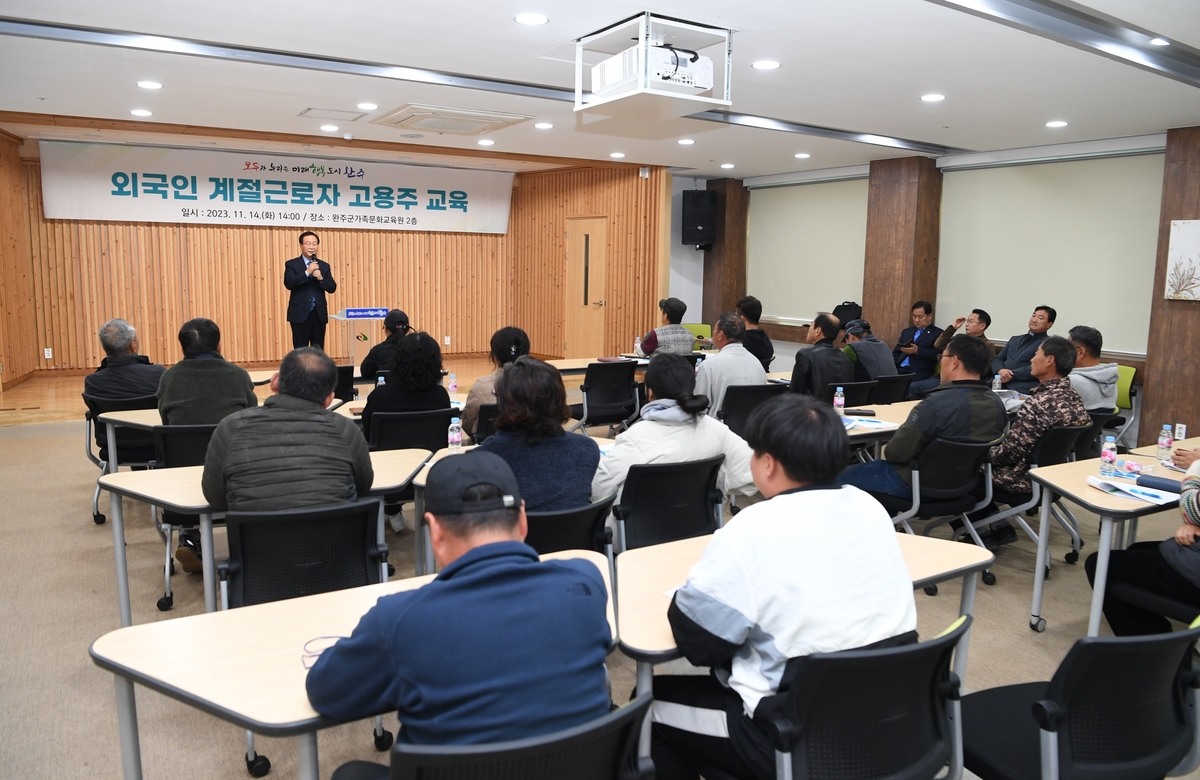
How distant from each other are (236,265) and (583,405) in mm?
→ 7254

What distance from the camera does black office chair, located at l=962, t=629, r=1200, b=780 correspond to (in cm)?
182

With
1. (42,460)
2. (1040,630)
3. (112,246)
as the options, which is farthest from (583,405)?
(112,246)

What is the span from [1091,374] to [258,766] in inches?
215

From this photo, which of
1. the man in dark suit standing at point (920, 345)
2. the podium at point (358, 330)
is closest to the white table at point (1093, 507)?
the man in dark suit standing at point (920, 345)

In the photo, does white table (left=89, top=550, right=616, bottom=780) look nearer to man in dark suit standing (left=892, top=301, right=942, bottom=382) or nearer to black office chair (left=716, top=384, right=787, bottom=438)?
black office chair (left=716, top=384, right=787, bottom=438)

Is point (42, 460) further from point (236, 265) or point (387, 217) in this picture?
point (387, 217)

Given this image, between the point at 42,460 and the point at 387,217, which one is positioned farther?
the point at 387,217

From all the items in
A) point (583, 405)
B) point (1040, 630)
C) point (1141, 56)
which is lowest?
point (1040, 630)

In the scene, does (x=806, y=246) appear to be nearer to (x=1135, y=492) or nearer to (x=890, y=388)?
(x=890, y=388)

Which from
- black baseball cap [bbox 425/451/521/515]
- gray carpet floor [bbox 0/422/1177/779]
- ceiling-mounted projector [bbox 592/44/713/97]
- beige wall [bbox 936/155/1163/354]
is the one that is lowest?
gray carpet floor [bbox 0/422/1177/779]

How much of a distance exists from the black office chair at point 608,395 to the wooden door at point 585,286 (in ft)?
16.6

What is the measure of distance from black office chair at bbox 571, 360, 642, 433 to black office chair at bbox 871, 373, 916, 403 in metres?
1.91

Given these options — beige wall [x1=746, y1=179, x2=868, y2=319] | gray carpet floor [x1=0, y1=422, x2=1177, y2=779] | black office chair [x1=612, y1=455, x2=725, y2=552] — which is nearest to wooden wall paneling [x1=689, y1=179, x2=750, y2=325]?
beige wall [x1=746, y1=179, x2=868, y2=319]

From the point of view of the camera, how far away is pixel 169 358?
11727 mm
